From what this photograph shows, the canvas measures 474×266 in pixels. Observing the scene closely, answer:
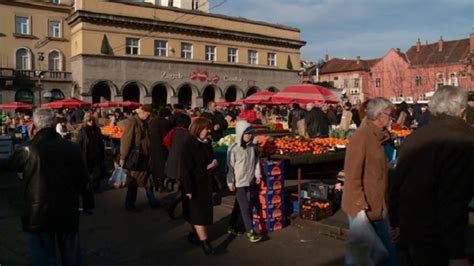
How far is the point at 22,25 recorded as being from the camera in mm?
38562

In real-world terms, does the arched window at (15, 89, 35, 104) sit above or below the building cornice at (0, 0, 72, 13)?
below

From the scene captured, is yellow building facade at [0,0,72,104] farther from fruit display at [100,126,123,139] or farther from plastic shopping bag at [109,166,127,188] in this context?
plastic shopping bag at [109,166,127,188]

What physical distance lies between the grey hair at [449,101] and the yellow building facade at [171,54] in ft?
116

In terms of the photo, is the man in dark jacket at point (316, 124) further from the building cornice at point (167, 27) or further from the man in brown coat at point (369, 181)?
the building cornice at point (167, 27)

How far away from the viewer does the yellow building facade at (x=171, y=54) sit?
36.5m

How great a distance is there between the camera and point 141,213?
845 centimetres

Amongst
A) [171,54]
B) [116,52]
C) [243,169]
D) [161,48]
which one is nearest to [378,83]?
[171,54]

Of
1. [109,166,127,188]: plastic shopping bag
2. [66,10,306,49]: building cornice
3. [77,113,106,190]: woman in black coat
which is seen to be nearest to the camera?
[109,166,127,188]: plastic shopping bag

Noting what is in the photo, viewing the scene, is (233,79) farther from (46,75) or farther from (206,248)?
(206,248)

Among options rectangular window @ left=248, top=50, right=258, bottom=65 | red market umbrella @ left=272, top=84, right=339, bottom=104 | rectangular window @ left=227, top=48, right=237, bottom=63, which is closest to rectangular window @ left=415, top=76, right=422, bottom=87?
rectangular window @ left=248, top=50, right=258, bottom=65

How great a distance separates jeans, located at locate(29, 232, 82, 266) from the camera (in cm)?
400

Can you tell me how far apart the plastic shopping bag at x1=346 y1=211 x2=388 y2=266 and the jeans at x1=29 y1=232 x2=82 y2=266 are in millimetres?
2581

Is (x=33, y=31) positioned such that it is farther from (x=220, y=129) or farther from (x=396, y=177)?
(x=396, y=177)

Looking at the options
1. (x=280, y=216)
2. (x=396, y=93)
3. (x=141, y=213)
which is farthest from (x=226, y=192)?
(x=396, y=93)
